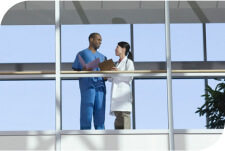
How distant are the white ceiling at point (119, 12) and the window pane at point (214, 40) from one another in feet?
0.90

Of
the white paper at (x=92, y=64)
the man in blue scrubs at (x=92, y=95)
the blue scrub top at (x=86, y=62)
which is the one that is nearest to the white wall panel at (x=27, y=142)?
the man in blue scrubs at (x=92, y=95)

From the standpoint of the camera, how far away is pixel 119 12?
15.8 meters

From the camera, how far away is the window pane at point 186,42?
1641 centimetres

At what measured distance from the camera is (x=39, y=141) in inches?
332

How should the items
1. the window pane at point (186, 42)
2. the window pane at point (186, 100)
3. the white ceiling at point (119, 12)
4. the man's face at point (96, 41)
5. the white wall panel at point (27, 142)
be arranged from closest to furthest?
the white wall panel at point (27, 142) < the man's face at point (96, 41) < the white ceiling at point (119, 12) < the window pane at point (186, 100) < the window pane at point (186, 42)

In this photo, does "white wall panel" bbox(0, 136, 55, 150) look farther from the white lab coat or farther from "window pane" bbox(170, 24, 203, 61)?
"window pane" bbox(170, 24, 203, 61)

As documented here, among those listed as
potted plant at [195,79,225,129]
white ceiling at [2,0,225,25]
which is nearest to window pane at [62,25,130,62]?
white ceiling at [2,0,225,25]

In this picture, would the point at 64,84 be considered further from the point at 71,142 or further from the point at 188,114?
the point at 71,142

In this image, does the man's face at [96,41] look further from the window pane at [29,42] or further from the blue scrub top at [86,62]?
the window pane at [29,42]

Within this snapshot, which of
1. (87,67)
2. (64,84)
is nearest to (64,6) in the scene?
(64,84)

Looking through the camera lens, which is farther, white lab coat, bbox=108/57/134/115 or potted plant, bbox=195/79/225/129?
potted plant, bbox=195/79/225/129

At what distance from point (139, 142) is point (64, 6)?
26.4ft

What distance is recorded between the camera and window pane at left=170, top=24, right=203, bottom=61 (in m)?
16.4

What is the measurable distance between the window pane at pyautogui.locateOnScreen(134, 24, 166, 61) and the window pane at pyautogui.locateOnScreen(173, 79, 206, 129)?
68 centimetres
